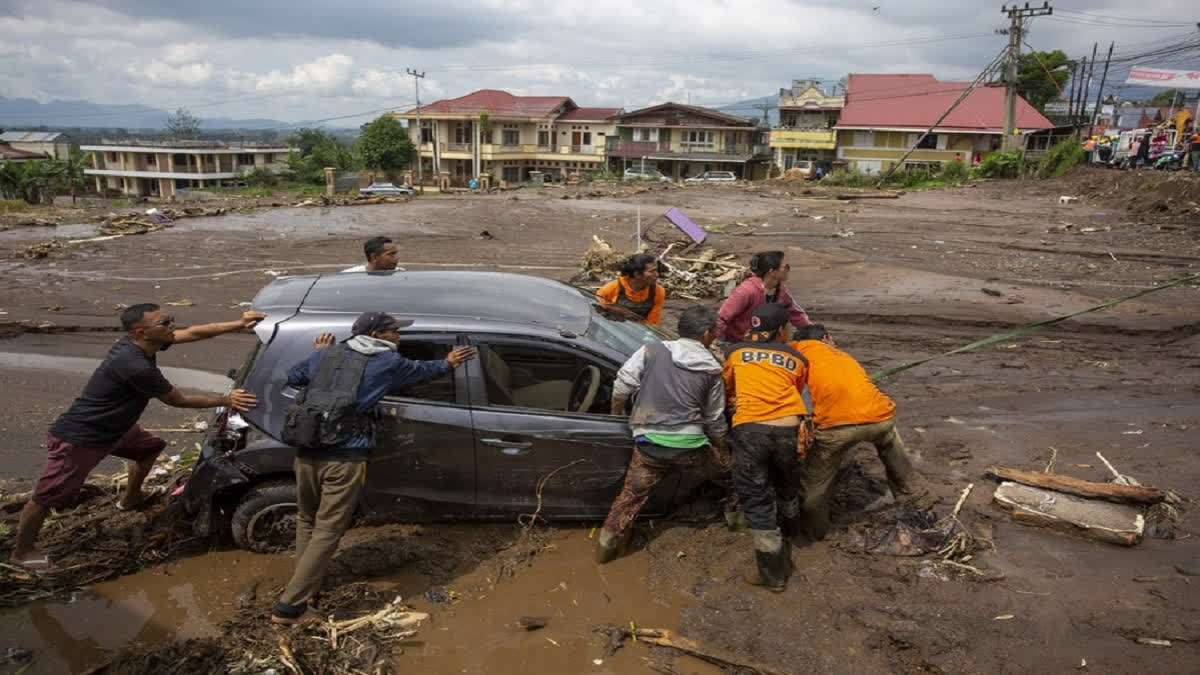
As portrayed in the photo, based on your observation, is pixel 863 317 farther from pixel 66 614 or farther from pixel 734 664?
pixel 66 614

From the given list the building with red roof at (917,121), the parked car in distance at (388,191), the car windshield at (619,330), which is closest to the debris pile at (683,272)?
the car windshield at (619,330)

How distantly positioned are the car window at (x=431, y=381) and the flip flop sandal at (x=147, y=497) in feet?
7.33

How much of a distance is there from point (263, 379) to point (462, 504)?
139 centimetres

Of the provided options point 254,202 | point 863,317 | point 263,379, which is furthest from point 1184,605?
point 254,202

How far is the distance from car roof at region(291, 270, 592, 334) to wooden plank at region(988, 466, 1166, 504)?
10.6 ft

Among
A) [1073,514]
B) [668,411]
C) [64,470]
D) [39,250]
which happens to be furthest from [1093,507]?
[39,250]

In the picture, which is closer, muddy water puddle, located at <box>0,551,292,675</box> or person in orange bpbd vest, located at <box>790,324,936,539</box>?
muddy water puddle, located at <box>0,551,292,675</box>

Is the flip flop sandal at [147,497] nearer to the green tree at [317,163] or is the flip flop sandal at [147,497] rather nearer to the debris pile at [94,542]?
the debris pile at [94,542]

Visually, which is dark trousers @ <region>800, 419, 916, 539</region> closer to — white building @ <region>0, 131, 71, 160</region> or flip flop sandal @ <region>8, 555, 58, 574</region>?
flip flop sandal @ <region>8, 555, 58, 574</region>

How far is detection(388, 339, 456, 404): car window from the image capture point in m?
4.14

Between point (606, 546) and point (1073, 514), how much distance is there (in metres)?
2.93

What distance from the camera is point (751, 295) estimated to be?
537 cm

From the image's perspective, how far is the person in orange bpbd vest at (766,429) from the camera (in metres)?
3.98

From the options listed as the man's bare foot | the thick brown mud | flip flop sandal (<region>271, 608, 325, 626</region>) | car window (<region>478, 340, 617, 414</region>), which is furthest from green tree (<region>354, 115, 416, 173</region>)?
flip flop sandal (<region>271, 608, 325, 626</region>)
